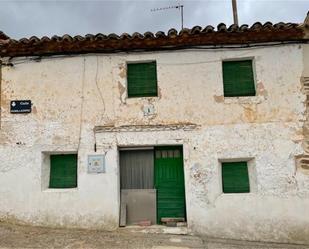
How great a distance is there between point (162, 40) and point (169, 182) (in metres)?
3.36

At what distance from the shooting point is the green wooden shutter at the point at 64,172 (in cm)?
741

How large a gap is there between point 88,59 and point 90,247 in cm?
430

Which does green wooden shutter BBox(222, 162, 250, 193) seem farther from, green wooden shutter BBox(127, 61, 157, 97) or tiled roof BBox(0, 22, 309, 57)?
tiled roof BBox(0, 22, 309, 57)

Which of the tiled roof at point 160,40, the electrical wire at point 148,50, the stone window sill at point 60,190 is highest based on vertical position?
the tiled roof at point 160,40

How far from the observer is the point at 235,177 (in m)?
7.18

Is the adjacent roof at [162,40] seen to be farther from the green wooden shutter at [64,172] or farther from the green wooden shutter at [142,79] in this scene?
the green wooden shutter at [64,172]

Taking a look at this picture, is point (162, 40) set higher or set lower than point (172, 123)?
higher

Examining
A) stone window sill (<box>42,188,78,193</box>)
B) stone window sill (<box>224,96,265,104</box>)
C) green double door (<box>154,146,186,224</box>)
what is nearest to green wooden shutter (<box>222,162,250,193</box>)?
green double door (<box>154,146,186,224</box>)

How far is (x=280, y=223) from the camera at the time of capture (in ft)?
22.3

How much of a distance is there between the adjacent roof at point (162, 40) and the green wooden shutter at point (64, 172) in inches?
102

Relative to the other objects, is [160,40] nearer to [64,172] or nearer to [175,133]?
[175,133]

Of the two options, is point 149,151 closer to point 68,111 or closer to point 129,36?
point 68,111

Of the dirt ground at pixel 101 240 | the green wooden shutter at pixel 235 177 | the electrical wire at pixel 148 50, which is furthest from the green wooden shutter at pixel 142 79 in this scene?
the dirt ground at pixel 101 240

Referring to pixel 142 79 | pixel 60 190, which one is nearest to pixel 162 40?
pixel 142 79
